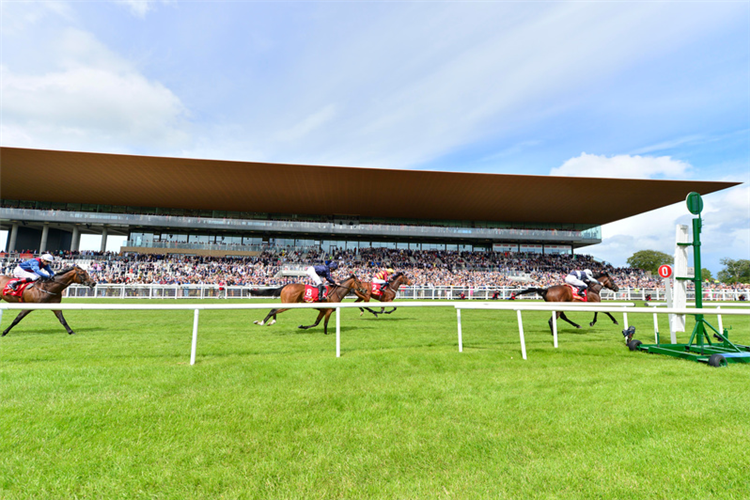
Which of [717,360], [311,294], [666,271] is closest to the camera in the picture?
[717,360]

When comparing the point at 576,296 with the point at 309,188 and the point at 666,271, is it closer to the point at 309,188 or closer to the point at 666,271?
the point at 666,271

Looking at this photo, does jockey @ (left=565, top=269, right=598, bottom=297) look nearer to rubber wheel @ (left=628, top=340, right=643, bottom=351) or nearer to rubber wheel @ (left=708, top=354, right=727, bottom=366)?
rubber wheel @ (left=628, top=340, right=643, bottom=351)

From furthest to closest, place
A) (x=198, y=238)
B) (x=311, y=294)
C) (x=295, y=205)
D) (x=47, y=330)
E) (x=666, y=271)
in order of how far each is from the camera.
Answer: (x=198, y=238)
(x=295, y=205)
(x=311, y=294)
(x=47, y=330)
(x=666, y=271)

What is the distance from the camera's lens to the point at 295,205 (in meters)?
38.2

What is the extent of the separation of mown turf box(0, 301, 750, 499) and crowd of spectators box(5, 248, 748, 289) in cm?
2354

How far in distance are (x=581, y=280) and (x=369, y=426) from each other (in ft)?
29.8

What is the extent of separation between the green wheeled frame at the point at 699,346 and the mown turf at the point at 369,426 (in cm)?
41

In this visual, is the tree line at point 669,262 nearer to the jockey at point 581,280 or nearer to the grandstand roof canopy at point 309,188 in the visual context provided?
the grandstand roof canopy at point 309,188

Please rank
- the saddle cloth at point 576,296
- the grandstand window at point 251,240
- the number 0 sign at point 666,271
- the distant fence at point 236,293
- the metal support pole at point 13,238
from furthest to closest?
the grandstand window at point 251,240, the metal support pole at point 13,238, the distant fence at point 236,293, the saddle cloth at point 576,296, the number 0 sign at point 666,271

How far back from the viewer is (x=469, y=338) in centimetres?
757

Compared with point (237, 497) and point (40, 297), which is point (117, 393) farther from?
point (40, 297)

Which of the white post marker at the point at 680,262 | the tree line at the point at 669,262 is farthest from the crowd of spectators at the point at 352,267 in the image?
the tree line at the point at 669,262

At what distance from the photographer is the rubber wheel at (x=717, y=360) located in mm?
5008

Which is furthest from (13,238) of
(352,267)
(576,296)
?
(576,296)
